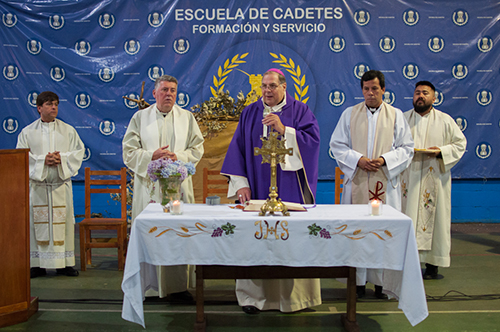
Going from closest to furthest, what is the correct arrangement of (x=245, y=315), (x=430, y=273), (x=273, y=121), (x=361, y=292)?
(x=273, y=121), (x=245, y=315), (x=361, y=292), (x=430, y=273)

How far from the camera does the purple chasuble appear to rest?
12.8 feet

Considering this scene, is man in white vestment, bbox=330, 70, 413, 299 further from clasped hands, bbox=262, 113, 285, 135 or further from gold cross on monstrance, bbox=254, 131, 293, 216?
gold cross on monstrance, bbox=254, 131, 293, 216

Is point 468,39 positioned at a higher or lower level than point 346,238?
higher

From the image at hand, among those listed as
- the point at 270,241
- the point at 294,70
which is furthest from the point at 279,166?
the point at 294,70

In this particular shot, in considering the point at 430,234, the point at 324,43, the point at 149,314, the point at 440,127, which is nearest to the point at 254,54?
the point at 324,43

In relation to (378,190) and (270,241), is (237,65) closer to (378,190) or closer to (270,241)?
(378,190)

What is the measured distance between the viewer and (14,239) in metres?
3.75

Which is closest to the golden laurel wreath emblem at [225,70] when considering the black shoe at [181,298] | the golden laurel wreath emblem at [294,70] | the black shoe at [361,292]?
the golden laurel wreath emblem at [294,70]

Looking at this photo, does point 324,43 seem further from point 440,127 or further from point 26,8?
point 26,8

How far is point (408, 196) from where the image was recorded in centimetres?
535

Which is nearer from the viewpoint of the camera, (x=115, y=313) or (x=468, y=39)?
(x=115, y=313)

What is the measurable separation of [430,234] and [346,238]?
251 cm

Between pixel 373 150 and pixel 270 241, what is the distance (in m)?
1.87

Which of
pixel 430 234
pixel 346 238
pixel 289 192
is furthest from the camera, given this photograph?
pixel 430 234
